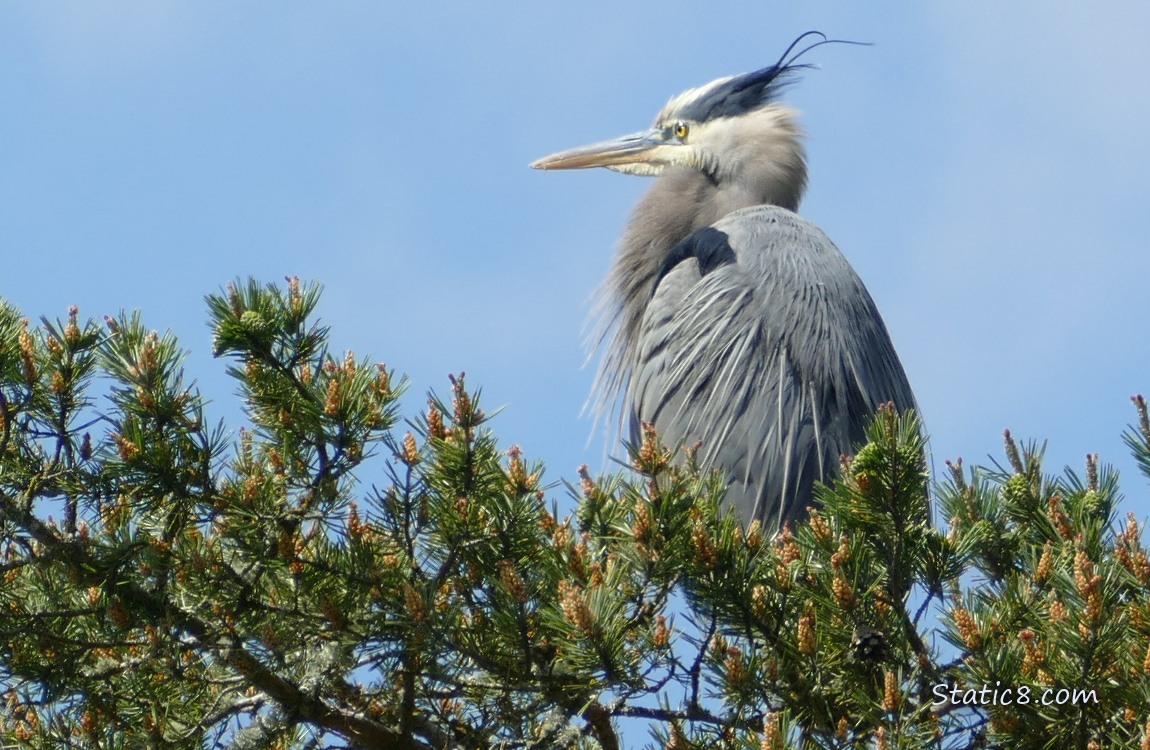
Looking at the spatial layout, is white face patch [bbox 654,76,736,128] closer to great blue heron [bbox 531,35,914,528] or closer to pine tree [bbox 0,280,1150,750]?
great blue heron [bbox 531,35,914,528]

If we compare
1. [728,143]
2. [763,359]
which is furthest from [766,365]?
[728,143]

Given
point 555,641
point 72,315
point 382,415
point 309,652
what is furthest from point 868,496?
point 72,315

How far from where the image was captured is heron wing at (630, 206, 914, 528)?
11.8ft

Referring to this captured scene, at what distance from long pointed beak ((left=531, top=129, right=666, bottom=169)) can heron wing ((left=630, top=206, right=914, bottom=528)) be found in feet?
4.71

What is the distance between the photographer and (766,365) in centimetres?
373

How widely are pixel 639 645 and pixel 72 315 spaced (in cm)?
102

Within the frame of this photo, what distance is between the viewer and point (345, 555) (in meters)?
2.00

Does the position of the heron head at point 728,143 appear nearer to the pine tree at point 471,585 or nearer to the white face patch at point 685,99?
the white face patch at point 685,99

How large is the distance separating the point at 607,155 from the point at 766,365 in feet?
6.55

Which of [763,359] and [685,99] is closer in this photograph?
[763,359]

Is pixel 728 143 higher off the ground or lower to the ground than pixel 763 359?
higher

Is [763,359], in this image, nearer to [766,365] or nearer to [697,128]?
[766,365]

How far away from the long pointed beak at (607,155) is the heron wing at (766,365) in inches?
56.5

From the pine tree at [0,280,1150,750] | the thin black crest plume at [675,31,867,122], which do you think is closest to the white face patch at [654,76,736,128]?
the thin black crest plume at [675,31,867,122]
